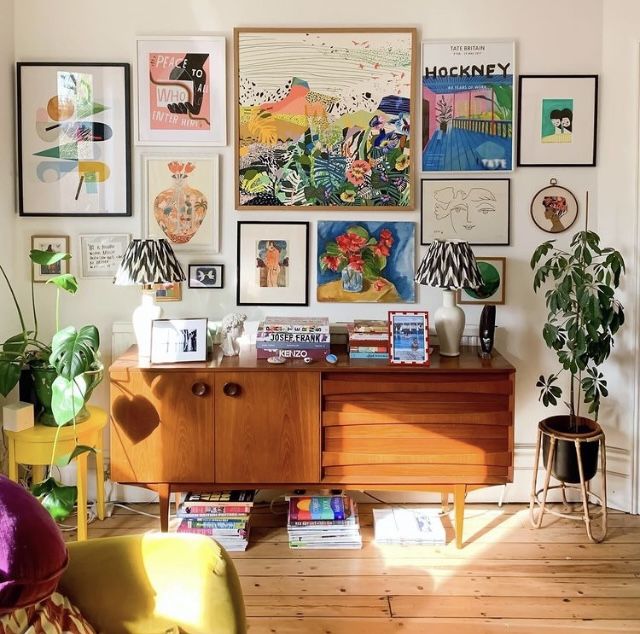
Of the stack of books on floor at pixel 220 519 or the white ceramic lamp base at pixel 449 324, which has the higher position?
the white ceramic lamp base at pixel 449 324

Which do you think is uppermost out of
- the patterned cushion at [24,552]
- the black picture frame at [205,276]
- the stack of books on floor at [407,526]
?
the black picture frame at [205,276]

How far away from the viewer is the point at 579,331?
9.96 ft

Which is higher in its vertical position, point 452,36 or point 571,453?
point 452,36

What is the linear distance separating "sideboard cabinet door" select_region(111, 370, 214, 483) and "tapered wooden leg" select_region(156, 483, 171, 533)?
36mm

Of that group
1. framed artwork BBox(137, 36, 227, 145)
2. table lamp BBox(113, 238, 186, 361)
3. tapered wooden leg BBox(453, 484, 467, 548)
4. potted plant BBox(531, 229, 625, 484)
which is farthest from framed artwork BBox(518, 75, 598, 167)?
table lamp BBox(113, 238, 186, 361)

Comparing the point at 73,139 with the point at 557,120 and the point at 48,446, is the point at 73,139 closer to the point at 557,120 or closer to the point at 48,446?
the point at 48,446

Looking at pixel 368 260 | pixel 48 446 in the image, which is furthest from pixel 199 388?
pixel 368 260

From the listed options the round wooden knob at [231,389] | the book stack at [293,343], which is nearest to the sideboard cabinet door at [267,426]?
the round wooden knob at [231,389]

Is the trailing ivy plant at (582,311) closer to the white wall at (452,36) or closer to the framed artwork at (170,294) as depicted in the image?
the white wall at (452,36)

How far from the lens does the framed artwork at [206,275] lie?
3.39 metres

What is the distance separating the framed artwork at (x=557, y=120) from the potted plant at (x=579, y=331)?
0.39 meters

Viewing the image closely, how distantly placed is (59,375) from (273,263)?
1088 millimetres

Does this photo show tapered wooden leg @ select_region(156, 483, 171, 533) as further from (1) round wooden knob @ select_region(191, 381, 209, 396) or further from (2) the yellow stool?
(1) round wooden knob @ select_region(191, 381, 209, 396)

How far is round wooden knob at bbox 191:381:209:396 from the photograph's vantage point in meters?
2.89
